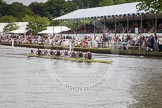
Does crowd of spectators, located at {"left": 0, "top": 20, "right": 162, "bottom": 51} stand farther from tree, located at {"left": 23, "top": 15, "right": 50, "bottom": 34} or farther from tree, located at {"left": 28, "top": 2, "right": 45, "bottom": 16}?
tree, located at {"left": 28, "top": 2, "right": 45, "bottom": 16}

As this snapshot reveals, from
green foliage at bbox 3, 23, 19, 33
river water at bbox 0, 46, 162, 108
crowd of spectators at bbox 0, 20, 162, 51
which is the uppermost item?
green foliage at bbox 3, 23, 19, 33

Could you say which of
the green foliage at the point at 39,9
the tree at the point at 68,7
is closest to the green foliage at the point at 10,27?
the tree at the point at 68,7

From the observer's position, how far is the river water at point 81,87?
61.0 feet

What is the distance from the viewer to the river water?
18.6 metres

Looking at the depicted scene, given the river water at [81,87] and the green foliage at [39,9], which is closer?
the river water at [81,87]

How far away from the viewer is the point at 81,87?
23.5 meters

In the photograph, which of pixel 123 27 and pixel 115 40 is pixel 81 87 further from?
pixel 123 27

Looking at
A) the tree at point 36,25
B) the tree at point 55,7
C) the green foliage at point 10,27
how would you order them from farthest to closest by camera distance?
the tree at point 55,7 < the green foliage at point 10,27 < the tree at point 36,25

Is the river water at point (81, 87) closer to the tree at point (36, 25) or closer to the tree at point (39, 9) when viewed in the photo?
the tree at point (36, 25)

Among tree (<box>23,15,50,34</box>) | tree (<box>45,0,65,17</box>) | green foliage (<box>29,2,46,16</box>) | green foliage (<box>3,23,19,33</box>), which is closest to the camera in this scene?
tree (<box>23,15,50,34</box>)

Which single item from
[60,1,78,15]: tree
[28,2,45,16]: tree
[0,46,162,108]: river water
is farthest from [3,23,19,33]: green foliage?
[0,46,162,108]: river water

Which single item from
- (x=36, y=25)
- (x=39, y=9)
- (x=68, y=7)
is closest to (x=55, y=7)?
(x=68, y=7)

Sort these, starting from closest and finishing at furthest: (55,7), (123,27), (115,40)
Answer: (115,40) → (123,27) → (55,7)

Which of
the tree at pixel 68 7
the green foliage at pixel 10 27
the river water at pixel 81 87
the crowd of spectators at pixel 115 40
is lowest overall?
the river water at pixel 81 87
